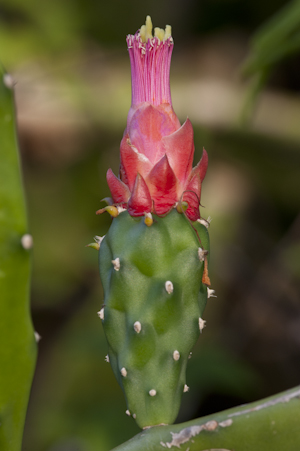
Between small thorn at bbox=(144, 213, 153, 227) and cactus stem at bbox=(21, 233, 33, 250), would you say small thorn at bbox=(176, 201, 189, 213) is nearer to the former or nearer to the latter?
small thorn at bbox=(144, 213, 153, 227)

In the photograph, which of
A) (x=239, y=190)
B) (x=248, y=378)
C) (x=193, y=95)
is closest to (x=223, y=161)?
(x=239, y=190)

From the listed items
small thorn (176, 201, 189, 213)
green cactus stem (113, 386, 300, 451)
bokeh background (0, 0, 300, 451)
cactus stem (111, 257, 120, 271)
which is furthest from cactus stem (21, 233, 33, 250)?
bokeh background (0, 0, 300, 451)

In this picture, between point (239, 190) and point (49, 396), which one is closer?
point (49, 396)

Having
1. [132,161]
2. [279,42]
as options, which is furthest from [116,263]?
[279,42]

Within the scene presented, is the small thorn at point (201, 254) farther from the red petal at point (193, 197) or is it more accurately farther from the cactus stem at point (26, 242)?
the cactus stem at point (26, 242)

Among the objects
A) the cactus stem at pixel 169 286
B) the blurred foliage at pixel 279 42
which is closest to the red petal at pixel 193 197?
the cactus stem at pixel 169 286

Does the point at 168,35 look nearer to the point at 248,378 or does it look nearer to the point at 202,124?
the point at 248,378
